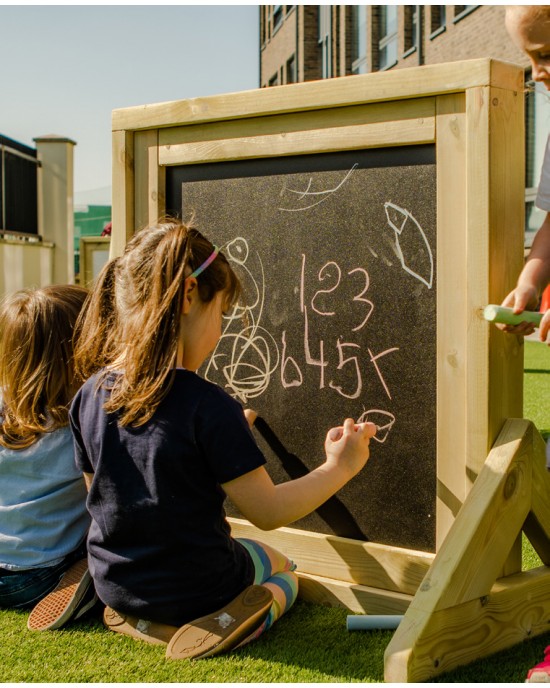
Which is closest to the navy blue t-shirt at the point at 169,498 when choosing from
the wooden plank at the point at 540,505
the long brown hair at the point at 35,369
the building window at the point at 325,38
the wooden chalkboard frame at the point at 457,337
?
the long brown hair at the point at 35,369

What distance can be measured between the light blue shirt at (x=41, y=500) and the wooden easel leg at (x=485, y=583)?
107 centimetres

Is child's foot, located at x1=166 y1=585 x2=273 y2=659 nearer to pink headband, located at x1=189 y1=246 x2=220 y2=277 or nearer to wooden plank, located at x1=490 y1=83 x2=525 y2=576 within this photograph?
wooden plank, located at x1=490 y1=83 x2=525 y2=576

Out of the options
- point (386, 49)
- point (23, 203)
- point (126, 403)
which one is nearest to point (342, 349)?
point (126, 403)

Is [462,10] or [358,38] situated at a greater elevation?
[358,38]

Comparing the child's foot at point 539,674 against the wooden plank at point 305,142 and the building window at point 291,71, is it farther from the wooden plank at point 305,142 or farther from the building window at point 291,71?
the building window at point 291,71

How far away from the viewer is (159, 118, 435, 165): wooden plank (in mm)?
2318

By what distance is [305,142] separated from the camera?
99.3 inches

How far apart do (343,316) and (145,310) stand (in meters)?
0.64

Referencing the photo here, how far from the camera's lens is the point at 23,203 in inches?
521

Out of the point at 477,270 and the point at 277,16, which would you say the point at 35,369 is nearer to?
the point at 477,270

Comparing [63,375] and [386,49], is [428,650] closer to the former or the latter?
[63,375]

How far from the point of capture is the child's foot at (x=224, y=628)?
205 cm

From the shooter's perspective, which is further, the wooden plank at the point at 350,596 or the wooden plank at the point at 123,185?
the wooden plank at the point at 123,185

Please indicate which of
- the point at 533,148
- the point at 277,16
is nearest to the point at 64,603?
the point at 533,148
